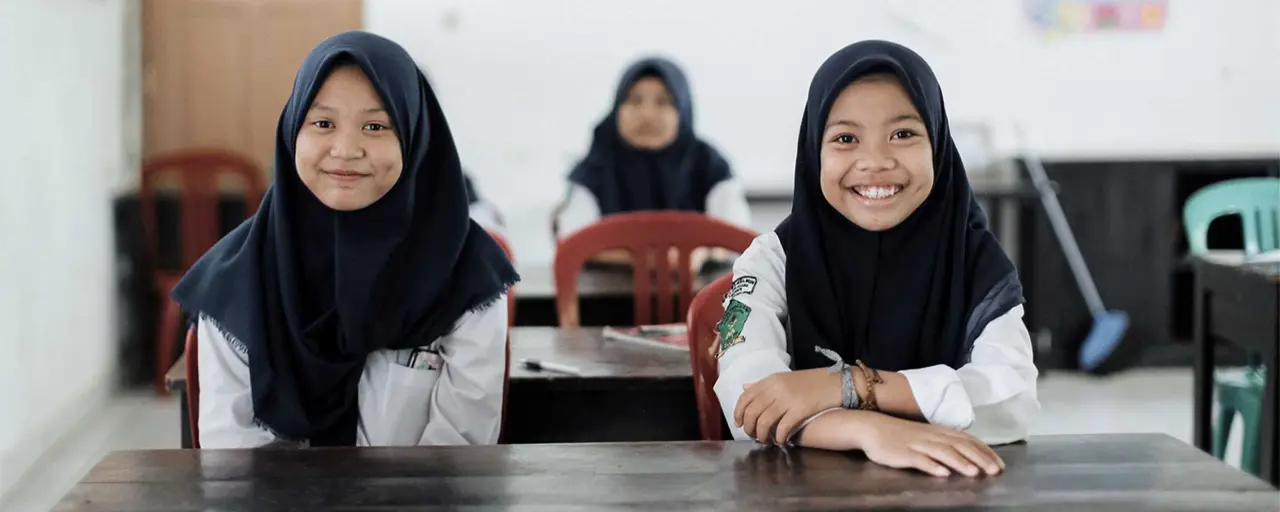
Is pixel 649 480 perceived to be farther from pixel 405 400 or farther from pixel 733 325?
pixel 405 400

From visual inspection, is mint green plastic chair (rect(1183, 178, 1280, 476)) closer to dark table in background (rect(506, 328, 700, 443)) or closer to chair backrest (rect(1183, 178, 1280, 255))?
chair backrest (rect(1183, 178, 1280, 255))

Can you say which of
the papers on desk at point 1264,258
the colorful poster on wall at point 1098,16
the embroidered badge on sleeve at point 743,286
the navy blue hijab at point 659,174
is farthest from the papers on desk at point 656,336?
the colorful poster on wall at point 1098,16

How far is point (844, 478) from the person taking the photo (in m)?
1.38

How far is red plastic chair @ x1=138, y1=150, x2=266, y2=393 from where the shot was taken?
4715mm

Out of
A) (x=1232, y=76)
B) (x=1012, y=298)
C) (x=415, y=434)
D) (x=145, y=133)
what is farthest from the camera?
(x=1232, y=76)

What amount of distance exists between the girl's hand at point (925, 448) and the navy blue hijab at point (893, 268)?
0.78ft

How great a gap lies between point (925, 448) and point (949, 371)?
0.64 ft

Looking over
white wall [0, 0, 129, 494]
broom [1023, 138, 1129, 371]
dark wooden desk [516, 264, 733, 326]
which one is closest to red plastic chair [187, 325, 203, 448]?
dark wooden desk [516, 264, 733, 326]

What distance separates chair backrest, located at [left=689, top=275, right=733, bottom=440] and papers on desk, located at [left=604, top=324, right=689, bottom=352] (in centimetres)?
29

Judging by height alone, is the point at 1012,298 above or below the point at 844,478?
above

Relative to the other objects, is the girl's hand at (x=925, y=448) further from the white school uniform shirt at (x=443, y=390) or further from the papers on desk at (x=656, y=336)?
the papers on desk at (x=656, y=336)

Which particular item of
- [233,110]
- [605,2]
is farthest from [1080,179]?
[233,110]

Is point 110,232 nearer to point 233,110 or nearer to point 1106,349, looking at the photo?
point 233,110

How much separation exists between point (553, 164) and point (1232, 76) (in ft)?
9.07
